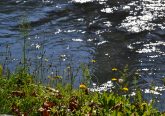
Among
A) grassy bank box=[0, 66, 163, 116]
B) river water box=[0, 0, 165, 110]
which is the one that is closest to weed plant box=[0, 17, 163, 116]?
grassy bank box=[0, 66, 163, 116]

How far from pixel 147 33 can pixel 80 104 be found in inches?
231

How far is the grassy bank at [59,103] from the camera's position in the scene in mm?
4840

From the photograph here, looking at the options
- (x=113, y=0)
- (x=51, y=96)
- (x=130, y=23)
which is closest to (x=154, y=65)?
(x=130, y=23)

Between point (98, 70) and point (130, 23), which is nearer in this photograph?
point (98, 70)

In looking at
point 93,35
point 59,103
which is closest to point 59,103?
point 59,103

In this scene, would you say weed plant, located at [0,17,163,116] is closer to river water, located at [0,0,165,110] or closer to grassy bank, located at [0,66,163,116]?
grassy bank, located at [0,66,163,116]

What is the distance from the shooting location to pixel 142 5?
12.9 m

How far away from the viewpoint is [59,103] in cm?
520

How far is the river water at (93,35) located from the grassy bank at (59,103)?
1.87 m

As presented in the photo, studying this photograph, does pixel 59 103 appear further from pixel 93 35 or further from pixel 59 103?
pixel 93 35

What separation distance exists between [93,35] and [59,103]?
18.9ft

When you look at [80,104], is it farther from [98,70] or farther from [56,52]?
[56,52]

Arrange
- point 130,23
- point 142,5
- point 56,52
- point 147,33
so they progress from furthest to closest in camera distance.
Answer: point 142,5
point 130,23
point 147,33
point 56,52

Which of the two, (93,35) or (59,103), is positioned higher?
(59,103)
